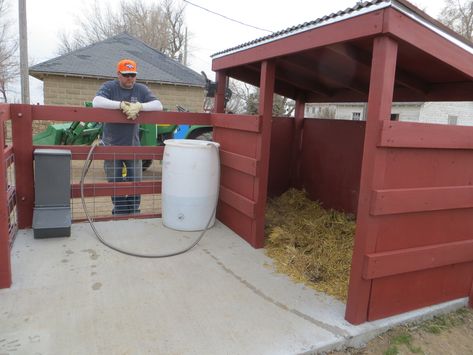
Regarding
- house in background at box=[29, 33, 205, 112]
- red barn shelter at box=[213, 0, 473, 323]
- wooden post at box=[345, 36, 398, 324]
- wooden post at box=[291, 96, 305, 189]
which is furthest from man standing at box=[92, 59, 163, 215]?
house in background at box=[29, 33, 205, 112]

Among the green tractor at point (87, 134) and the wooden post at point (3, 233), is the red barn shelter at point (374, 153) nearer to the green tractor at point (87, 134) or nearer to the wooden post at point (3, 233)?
the wooden post at point (3, 233)

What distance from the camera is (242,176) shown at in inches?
146

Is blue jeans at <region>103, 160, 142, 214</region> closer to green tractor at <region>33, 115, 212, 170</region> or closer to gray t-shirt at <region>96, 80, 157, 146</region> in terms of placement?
gray t-shirt at <region>96, 80, 157, 146</region>

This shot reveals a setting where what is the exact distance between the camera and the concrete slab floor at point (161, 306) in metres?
2.01

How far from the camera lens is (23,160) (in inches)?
136

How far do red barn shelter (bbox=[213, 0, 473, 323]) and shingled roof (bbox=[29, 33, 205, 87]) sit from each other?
10.7 metres

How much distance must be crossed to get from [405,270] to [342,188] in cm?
218

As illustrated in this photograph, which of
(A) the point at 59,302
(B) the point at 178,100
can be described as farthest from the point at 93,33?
(A) the point at 59,302

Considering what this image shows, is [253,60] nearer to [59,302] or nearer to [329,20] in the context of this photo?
[329,20]

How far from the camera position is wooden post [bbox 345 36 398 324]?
6.82 feet

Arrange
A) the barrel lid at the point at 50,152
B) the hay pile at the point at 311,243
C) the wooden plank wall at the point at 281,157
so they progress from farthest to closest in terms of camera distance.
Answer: the wooden plank wall at the point at 281,157 → the barrel lid at the point at 50,152 → the hay pile at the point at 311,243

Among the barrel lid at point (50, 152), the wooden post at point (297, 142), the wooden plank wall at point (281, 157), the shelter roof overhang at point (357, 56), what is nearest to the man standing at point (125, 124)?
the barrel lid at point (50, 152)

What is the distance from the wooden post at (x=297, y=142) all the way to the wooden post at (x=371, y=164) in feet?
9.61

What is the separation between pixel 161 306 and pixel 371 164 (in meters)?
1.52
